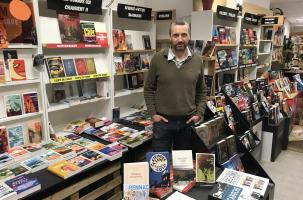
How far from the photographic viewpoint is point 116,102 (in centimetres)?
346

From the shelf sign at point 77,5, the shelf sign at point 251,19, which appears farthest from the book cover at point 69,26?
the shelf sign at point 251,19

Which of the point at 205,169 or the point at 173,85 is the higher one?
the point at 173,85

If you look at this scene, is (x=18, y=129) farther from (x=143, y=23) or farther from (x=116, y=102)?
(x=143, y=23)

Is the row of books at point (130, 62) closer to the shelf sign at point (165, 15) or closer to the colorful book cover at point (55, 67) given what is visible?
the shelf sign at point (165, 15)

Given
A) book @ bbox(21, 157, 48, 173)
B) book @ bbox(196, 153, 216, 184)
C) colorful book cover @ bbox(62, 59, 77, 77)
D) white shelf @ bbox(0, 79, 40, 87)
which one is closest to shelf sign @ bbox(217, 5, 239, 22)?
colorful book cover @ bbox(62, 59, 77, 77)

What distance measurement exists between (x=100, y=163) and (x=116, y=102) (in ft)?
4.48

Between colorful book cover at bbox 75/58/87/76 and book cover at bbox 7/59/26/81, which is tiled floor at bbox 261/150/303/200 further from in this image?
book cover at bbox 7/59/26/81

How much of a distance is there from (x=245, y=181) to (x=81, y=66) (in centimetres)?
192

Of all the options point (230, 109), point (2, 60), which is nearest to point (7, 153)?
point (2, 60)

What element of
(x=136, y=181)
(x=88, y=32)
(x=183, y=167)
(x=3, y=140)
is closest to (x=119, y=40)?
(x=88, y=32)

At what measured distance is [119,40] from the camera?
Answer: 3.08m

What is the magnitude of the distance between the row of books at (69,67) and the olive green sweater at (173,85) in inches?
32.2

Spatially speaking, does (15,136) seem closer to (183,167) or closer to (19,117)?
(19,117)

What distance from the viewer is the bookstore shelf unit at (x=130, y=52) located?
3244 millimetres
